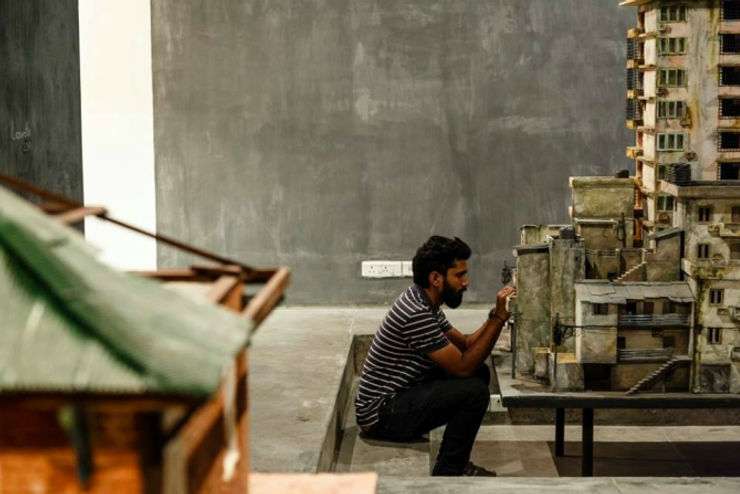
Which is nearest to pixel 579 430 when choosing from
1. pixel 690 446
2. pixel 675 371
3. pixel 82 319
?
pixel 690 446

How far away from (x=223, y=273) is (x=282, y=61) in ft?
23.2

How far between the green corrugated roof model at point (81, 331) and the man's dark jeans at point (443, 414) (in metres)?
4.12

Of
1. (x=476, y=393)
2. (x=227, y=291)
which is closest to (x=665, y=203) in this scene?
(x=476, y=393)

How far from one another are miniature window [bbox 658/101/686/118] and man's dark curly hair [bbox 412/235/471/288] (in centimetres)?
139

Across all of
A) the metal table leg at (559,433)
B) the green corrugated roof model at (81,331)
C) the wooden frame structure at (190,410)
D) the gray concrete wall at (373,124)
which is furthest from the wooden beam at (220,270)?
the gray concrete wall at (373,124)

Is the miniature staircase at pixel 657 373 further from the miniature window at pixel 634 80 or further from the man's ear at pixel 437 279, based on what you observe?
the miniature window at pixel 634 80

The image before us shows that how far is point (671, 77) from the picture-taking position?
6094 millimetres

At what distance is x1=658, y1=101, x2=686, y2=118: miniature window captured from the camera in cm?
610

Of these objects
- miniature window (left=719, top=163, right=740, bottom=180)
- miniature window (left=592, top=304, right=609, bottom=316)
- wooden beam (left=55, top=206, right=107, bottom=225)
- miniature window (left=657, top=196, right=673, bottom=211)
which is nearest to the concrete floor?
miniature window (left=592, top=304, right=609, bottom=316)

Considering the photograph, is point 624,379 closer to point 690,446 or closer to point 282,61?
point 690,446

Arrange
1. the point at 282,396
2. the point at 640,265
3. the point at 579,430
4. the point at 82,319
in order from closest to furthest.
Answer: the point at 82,319 < the point at 640,265 < the point at 282,396 < the point at 579,430

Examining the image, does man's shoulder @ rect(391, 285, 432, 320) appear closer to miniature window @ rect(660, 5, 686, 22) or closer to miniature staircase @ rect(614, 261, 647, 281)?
miniature staircase @ rect(614, 261, 647, 281)

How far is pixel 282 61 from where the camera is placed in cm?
916

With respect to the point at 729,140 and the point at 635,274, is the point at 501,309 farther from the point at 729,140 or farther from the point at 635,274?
the point at 729,140
